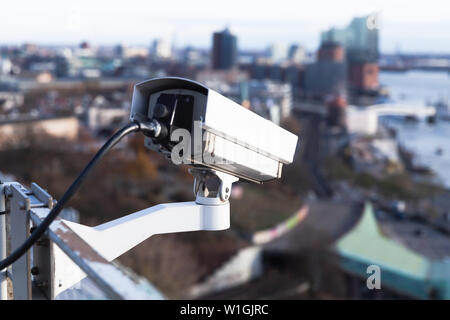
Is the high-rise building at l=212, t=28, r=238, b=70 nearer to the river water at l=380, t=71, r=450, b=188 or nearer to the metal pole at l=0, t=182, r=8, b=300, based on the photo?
the river water at l=380, t=71, r=450, b=188

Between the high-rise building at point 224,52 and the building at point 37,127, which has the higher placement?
the high-rise building at point 224,52

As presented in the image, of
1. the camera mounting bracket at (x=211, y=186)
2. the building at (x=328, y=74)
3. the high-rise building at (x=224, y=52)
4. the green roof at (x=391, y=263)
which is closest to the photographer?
→ the camera mounting bracket at (x=211, y=186)

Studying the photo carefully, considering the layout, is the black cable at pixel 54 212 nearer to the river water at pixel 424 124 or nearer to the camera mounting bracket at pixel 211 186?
the camera mounting bracket at pixel 211 186

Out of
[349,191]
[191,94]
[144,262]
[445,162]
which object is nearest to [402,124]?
[445,162]

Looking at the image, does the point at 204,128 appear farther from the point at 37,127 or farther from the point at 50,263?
the point at 37,127

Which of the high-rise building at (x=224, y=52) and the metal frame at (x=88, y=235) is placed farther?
the high-rise building at (x=224, y=52)

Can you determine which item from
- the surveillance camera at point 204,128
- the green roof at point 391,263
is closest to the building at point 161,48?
the green roof at point 391,263

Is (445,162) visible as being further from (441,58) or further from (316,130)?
(441,58)
